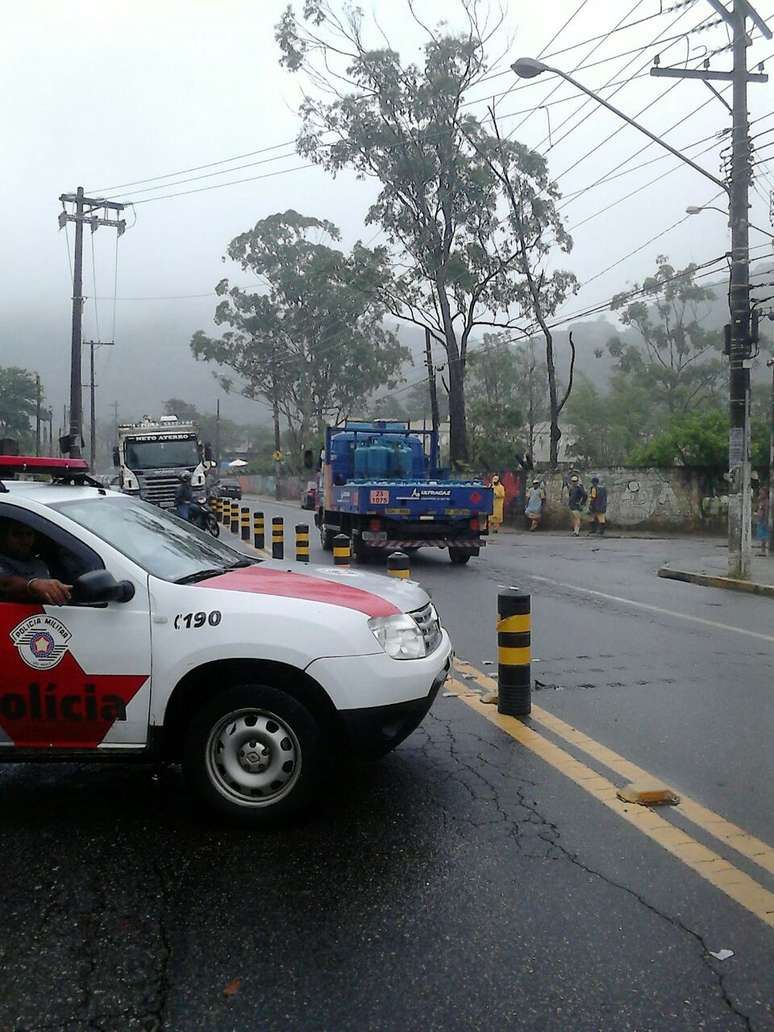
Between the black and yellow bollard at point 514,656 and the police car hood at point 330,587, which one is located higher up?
the police car hood at point 330,587

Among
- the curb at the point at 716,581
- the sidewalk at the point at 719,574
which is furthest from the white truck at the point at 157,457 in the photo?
the curb at the point at 716,581

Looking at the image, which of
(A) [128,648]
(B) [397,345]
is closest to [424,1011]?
(A) [128,648]

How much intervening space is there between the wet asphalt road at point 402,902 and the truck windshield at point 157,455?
22.5 metres

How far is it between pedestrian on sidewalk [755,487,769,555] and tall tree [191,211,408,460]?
29646 millimetres

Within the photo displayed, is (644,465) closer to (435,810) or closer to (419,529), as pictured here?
(419,529)

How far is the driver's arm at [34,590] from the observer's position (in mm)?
4398

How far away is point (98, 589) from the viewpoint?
4.25 metres

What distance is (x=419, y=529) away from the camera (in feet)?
54.4

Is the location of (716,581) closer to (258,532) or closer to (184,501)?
(258,532)

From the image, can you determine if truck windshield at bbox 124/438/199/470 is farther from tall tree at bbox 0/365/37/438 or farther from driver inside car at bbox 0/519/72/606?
tall tree at bbox 0/365/37/438

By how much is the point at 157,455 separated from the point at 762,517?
16.3 metres

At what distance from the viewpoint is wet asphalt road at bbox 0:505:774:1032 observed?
2.99 metres

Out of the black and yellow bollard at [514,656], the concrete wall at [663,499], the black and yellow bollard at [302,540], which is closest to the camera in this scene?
the black and yellow bollard at [514,656]

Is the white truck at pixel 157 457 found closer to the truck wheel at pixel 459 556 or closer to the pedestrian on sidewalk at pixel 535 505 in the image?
the pedestrian on sidewalk at pixel 535 505
